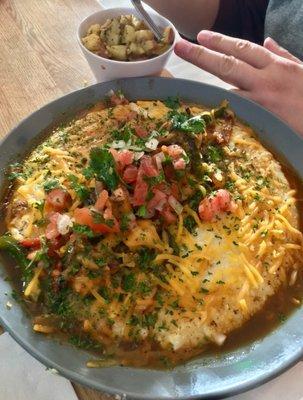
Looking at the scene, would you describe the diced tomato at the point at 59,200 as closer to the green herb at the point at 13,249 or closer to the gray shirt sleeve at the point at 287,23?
the green herb at the point at 13,249

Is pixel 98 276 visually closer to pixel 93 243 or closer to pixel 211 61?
pixel 93 243

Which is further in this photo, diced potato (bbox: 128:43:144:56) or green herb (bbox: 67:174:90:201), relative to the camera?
diced potato (bbox: 128:43:144:56)

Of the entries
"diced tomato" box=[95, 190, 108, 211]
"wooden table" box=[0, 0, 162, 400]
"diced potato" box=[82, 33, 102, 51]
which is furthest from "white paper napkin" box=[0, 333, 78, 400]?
"diced potato" box=[82, 33, 102, 51]

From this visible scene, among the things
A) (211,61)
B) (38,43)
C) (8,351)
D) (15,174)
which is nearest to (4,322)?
(8,351)

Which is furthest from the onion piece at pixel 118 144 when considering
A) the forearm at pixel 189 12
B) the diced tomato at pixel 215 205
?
the forearm at pixel 189 12

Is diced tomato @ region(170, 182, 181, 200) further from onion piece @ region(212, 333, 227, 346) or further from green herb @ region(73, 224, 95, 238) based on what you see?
onion piece @ region(212, 333, 227, 346)

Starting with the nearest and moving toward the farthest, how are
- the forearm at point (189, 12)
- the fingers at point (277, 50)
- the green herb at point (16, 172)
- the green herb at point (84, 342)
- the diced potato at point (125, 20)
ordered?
the green herb at point (84, 342) → the green herb at point (16, 172) → the diced potato at point (125, 20) → the fingers at point (277, 50) → the forearm at point (189, 12)
